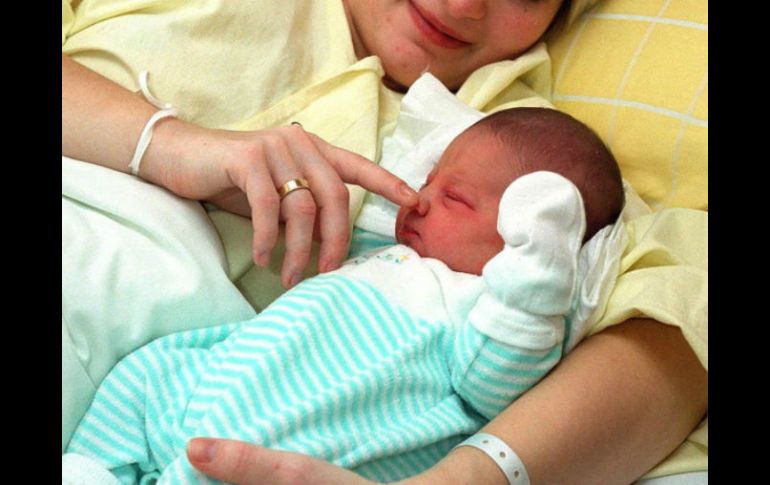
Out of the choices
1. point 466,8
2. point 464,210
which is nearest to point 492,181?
point 464,210

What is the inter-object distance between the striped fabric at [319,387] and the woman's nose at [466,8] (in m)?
0.58

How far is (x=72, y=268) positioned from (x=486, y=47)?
2.79 ft

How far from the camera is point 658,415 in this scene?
1.14 meters

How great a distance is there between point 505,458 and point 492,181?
38 cm

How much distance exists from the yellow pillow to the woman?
99mm

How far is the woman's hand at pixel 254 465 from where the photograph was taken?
888 millimetres

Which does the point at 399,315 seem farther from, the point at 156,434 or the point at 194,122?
the point at 194,122

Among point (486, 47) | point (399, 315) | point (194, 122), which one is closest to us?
point (399, 315)

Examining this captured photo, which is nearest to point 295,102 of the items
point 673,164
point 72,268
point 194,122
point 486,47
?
point 194,122

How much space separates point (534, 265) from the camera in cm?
102

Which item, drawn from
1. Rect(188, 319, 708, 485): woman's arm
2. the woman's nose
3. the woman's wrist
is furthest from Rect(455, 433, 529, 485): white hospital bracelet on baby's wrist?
the woman's nose

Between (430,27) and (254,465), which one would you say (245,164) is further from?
(430,27)

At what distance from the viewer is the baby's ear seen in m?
1.02

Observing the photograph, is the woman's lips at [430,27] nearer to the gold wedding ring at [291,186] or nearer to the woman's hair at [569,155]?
the woman's hair at [569,155]
